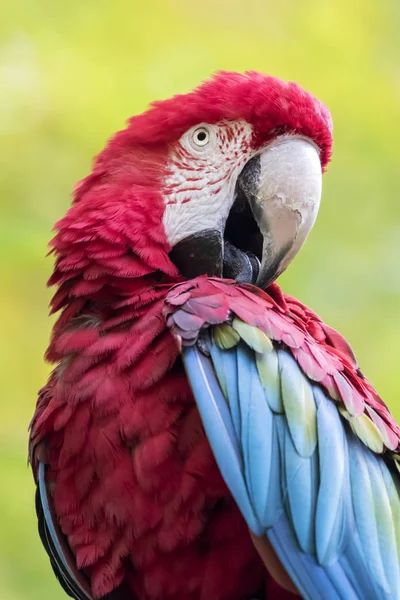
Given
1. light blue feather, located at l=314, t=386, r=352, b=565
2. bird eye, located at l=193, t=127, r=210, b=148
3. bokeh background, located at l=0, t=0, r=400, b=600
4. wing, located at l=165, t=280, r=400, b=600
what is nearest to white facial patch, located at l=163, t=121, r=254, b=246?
bird eye, located at l=193, t=127, r=210, b=148

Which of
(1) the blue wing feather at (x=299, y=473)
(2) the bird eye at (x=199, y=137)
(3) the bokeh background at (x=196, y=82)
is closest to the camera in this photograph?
(1) the blue wing feather at (x=299, y=473)

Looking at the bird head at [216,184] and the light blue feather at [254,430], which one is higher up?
the bird head at [216,184]

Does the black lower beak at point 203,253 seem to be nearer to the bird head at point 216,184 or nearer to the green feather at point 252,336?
the bird head at point 216,184

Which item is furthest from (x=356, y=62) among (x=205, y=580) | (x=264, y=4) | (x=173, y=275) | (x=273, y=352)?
(x=205, y=580)

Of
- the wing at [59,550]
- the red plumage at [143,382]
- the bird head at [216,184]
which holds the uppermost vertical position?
the bird head at [216,184]

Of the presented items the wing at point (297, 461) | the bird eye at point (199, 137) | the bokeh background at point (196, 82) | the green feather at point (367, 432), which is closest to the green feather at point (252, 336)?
the wing at point (297, 461)

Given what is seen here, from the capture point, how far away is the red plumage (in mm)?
1109

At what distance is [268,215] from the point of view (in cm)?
129

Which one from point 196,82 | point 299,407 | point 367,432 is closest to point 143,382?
point 299,407

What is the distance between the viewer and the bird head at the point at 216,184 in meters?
1.29

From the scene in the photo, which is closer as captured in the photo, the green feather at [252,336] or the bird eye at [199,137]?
the green feather at [252,336]

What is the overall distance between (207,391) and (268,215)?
1.20 ft

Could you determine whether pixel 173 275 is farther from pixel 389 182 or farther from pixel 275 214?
pixel 389 182

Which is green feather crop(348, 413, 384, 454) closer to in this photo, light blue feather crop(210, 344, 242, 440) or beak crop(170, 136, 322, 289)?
light blue feather crop(210, 344, 242, 440)
